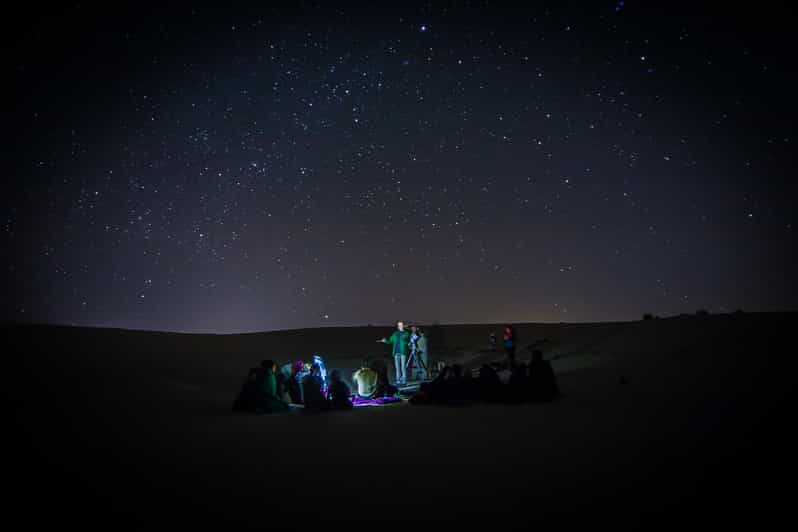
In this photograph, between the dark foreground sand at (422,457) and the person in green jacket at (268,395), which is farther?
the person in green jacket at (268,395)

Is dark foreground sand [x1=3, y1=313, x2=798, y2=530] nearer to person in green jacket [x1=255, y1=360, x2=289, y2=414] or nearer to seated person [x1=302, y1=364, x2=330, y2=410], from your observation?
seated person [x1=302, y1=364, x2=330, y2=410]

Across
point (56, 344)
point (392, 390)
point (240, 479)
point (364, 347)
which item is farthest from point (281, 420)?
point (364, 347)

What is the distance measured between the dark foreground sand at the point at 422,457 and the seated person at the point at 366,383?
1980 mm

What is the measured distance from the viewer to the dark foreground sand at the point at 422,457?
3904mm

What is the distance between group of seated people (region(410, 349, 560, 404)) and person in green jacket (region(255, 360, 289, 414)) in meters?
3.09

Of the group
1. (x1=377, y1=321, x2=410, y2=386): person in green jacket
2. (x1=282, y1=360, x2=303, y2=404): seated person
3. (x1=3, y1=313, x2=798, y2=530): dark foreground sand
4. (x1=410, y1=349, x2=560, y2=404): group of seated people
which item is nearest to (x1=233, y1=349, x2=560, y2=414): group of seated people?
(x1=410, y1=349, x2=560, y2=404): group of seated people

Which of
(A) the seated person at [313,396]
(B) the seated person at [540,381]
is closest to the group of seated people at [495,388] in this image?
(B) the seated person at [540,381]

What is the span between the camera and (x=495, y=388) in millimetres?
9969

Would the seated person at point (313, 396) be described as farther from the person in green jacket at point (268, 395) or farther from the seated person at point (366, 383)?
the seated person at point (366, 383)

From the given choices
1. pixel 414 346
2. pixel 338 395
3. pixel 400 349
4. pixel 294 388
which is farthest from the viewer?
pixel 414 346

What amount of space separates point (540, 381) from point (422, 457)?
17.1ft

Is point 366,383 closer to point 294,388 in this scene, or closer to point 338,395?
point 338,395

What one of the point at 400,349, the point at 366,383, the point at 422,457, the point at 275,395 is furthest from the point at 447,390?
the point at 400,349

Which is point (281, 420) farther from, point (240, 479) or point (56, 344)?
point (56, 344)
